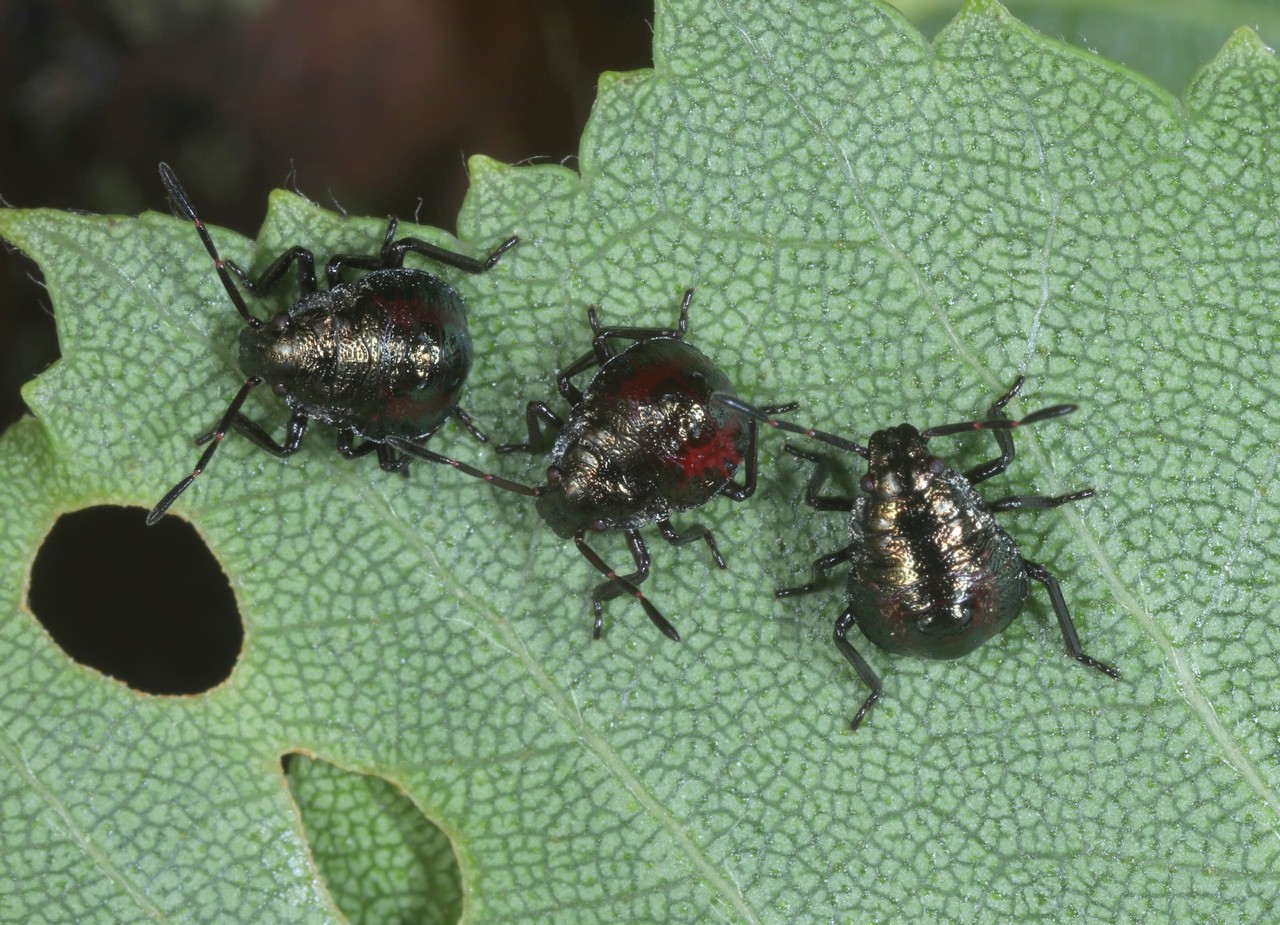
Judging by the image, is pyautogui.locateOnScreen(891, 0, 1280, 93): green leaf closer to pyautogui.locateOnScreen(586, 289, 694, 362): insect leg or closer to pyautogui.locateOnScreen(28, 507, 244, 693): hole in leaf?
pyautogui.locateOnScreen(586, 289, 694, 362): insect leg

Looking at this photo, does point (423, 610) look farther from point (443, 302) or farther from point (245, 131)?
point (245, 131)

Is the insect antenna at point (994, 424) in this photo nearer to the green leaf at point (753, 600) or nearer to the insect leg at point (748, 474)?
the green leaf at point (753, 600)

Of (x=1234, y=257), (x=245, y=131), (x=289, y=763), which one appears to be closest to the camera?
(x=1234, y=257)

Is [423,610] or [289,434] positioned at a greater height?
[289,434]

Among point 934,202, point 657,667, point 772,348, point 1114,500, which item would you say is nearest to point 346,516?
point 657,667

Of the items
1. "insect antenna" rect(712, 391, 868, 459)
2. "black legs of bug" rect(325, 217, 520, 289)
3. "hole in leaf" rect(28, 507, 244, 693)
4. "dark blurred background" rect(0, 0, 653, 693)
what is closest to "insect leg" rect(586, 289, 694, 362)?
"insect antenna" rect(712, 391, 868, 459)

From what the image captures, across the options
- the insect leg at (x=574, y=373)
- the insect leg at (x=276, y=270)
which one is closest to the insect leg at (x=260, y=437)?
the insect leg at (x=276, y=270)

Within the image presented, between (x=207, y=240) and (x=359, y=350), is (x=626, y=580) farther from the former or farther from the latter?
(x=207, y=240)
